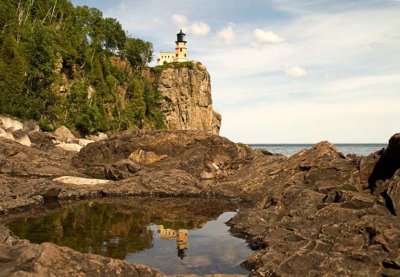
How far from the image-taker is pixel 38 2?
10162 centimetres

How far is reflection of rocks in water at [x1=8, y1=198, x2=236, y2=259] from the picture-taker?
65.3 ft

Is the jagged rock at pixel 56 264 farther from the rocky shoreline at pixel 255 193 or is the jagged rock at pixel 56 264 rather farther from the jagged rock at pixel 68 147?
the jagged rock at pixel 68 147

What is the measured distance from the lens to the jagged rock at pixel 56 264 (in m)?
9.79

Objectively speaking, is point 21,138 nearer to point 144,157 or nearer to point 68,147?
point 68,147

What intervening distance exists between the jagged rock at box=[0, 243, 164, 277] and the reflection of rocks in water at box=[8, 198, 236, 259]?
7.06m

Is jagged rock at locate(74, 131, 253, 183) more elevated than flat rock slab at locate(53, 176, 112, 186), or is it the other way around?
jagged rock at locate(74, 131, 253, 183)

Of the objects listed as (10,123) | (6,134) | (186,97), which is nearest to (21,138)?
(6,134)

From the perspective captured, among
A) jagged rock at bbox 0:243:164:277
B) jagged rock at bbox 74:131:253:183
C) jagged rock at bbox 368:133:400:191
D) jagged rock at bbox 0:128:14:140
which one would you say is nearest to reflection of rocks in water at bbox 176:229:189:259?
jagged rock at bbox 0:243:164:277

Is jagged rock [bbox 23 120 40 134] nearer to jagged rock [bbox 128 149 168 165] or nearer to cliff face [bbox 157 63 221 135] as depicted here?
jagged rock [bbox 128 149 168 165]

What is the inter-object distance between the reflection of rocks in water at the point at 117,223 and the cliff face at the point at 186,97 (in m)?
112

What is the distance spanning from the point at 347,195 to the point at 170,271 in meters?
10.2

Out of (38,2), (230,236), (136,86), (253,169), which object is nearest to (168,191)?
(253,169)

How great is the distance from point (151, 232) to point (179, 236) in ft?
5.61

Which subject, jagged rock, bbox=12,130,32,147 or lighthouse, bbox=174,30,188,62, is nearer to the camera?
jagged rock, bbox=12,130,32,147
